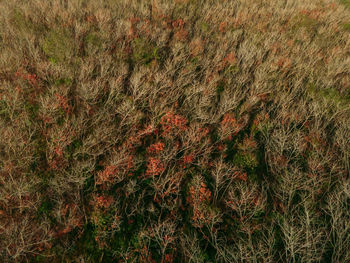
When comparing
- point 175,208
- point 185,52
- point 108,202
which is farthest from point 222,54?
point 108,202

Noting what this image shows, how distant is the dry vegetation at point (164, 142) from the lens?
685 cm

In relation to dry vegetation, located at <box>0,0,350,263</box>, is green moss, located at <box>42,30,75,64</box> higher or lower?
higher

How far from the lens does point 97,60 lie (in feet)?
36.0

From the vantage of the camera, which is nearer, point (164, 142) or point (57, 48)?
point (57, 48)

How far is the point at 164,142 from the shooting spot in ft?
32.9

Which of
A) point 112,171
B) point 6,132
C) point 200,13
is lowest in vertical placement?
point 112,171

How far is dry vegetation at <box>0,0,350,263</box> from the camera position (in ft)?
22.5

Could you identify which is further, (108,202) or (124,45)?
(124,45)

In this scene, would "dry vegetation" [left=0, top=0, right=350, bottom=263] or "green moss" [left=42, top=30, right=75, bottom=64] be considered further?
"green moss" [left=42, top=30, right=75, bottom=64]

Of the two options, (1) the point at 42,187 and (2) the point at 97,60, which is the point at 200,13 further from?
(1) the point at 42,187

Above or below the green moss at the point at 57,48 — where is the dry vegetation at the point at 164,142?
below

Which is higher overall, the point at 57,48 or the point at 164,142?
the point at 57,48

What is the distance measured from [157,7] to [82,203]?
17.4m

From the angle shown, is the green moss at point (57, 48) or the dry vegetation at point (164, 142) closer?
the dry vegetation at point (164, 142)
